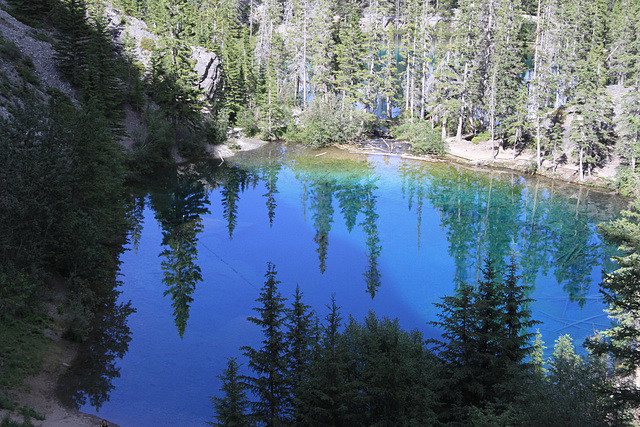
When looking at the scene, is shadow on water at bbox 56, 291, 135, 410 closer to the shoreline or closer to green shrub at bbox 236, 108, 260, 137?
the shoreline

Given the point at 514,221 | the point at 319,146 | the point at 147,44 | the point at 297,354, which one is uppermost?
the point at 147,44

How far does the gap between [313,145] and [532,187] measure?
28.5 m

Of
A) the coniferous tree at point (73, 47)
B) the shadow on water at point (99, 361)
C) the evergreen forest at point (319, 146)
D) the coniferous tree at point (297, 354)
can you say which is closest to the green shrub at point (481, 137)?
the evergreen forest at point (319, 146)

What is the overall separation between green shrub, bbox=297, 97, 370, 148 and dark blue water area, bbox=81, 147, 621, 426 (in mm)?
10537

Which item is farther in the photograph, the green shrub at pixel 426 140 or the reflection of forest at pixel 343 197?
the green shrub at pixel 426 140

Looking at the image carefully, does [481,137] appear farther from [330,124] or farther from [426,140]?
[330,124]

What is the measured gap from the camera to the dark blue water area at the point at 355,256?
25312 mm

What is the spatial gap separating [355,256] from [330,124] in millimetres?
34183

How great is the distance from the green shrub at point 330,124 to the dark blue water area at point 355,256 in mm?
10537

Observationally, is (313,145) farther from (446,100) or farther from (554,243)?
(554,243)

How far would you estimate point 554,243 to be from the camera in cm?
4056

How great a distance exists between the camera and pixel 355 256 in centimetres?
3822

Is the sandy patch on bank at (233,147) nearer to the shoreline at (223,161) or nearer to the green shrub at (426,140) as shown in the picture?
the shoreline at (223,161)

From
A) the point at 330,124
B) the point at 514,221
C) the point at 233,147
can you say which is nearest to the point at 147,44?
the point at 233,147
